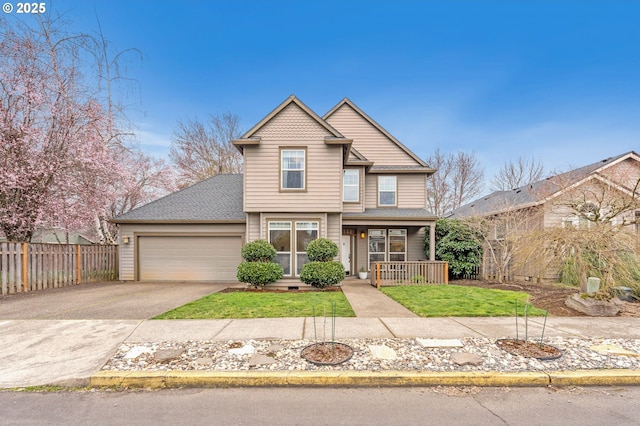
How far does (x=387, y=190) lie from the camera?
13.8m

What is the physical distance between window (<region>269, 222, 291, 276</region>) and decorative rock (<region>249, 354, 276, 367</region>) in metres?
6.72

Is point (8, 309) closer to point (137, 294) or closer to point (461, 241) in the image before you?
point (137, 294)

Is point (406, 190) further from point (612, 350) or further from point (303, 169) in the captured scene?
point (612, 350)

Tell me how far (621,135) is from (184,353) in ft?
103

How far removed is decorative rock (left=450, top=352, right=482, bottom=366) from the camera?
3938mm

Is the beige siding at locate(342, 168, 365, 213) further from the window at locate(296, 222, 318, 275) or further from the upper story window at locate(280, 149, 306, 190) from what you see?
the upper story window at locate(280, 149, 306, 190)

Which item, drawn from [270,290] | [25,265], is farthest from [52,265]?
[270,290]

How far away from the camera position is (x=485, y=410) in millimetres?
3066

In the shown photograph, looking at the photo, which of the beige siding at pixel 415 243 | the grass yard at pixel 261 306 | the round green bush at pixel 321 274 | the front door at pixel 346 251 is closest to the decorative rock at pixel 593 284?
the grass yard at pixel 261 306

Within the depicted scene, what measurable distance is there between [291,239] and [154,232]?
233 inches

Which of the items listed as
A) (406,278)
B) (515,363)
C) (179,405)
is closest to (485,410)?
(515,363)

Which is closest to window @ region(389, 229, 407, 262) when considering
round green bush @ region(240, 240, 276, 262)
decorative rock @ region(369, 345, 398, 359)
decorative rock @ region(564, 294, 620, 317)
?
round green bush @ region(240, 240, 276, 262)

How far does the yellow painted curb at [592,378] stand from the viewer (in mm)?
3621

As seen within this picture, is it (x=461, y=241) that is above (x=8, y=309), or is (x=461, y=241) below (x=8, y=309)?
above
